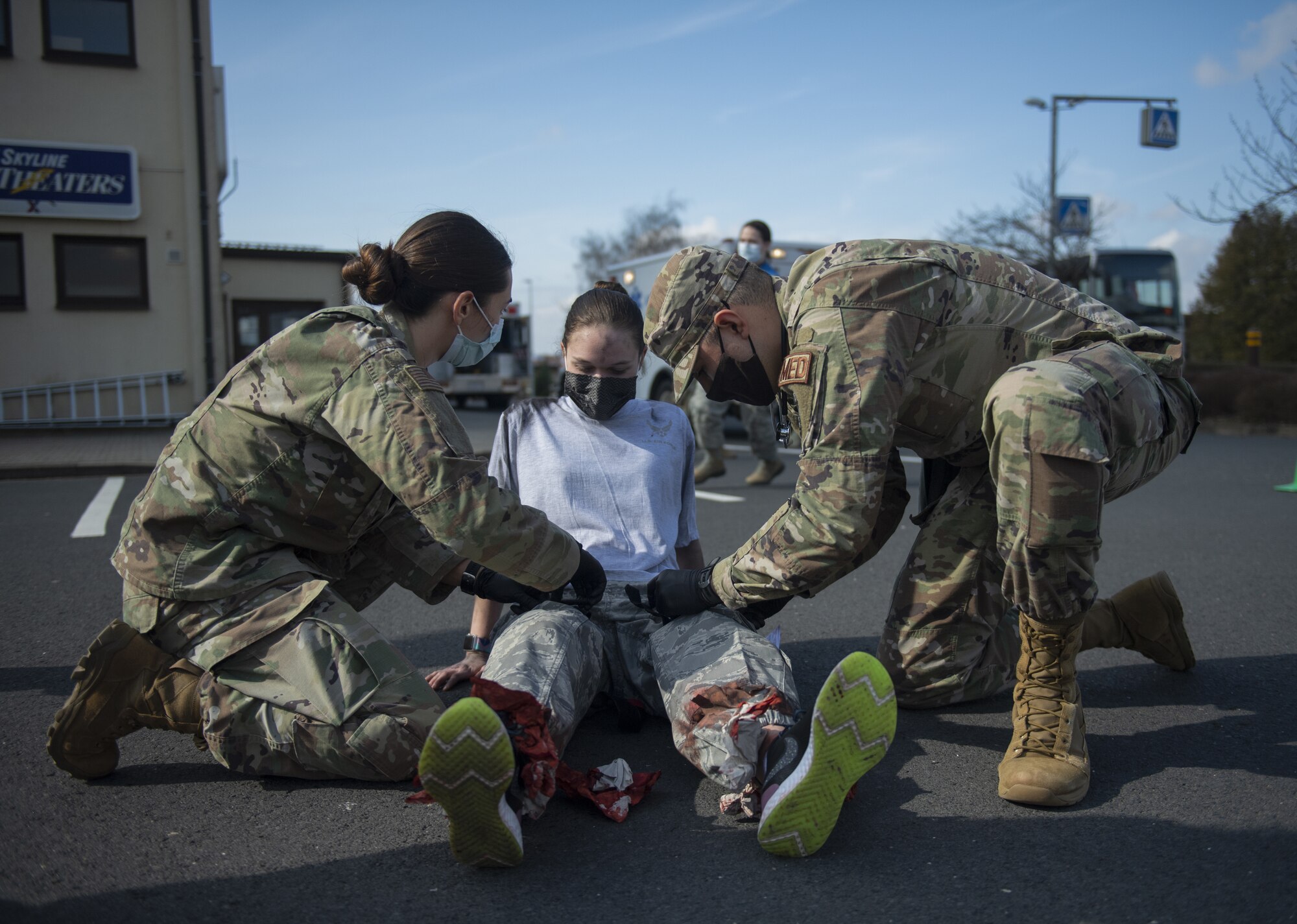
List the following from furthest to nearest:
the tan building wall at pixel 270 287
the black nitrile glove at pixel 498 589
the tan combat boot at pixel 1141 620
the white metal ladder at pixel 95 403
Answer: the tan building wall at pixel 270 287 < the white metal ladder at pixel 95 403 < the tan combat boot at pixel 1141 620 < the black nitrile glove at pixel 498 589

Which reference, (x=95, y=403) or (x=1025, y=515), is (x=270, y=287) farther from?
(x=1025, y=515)

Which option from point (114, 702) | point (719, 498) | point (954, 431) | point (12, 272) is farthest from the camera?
point (12, 272)

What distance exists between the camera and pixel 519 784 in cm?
219

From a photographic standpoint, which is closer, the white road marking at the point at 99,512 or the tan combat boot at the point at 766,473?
the white road marking at the point at 99,512

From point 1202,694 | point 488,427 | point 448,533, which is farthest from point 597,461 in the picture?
point 488,427

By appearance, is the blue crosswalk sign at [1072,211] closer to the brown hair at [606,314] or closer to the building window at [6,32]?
the building window at [6,32]

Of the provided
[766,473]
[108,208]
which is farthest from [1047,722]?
[108,208]

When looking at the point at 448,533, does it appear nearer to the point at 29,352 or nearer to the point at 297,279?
the point at 29,352

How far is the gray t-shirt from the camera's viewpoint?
3.16 metres

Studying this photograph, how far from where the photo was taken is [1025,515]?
7.90ft

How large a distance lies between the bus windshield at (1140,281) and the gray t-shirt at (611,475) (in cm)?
1742

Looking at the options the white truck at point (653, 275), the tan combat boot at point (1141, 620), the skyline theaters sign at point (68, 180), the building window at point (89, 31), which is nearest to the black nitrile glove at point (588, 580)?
the tan combat boot at point (1141, 620)

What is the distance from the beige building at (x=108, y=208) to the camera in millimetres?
13516

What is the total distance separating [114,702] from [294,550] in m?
0.54
